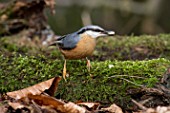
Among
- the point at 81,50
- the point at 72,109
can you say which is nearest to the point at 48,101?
the point at 72,109

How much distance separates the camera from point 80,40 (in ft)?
13.8

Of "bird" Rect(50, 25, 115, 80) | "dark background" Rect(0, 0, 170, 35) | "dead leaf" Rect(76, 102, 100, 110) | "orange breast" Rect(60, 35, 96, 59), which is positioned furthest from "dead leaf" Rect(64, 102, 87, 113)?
"dark background" Rect(0, 0, 170, 35)

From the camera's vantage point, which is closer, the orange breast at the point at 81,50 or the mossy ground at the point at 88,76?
the mossy ground at the point at 88,76

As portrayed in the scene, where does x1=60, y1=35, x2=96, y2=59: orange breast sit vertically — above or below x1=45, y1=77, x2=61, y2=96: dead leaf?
above

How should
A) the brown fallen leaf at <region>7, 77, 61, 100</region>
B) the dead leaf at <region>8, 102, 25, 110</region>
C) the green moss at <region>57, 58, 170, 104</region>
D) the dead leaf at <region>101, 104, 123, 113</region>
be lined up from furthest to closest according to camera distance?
the green moss at <region>57, 58, 170, 104</region> → the brown fallen leaf at <region>7, 77, 61, 100</region> → the dead leaf at <region>101, 104, 123, 113</region> → the dead leaf at <region>8, 102, 25, 110</region>

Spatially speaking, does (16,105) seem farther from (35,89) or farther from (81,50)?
(81,50)

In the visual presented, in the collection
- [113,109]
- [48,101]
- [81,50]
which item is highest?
[81,50]

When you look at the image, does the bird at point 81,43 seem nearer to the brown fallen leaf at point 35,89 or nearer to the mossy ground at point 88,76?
the mossy ground at point 88,76

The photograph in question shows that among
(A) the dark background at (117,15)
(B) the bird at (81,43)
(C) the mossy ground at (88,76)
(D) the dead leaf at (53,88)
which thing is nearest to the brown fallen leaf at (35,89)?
(D) the dead leaf at (53,88)

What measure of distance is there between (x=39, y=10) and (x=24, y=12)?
256 millimetres

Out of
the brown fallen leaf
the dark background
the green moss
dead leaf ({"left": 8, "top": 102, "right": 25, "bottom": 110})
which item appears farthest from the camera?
the dark background

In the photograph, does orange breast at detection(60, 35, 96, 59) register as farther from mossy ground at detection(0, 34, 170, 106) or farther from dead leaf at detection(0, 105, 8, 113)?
dead leaf at detection(0, 105, 8, 113)

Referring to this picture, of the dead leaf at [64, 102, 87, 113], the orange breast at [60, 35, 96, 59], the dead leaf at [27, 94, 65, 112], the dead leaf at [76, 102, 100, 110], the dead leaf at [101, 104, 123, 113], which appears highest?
the orange breast at [60, 35, 96, 59]

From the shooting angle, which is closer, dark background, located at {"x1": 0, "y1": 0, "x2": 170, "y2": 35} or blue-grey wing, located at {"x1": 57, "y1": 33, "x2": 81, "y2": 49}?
blue-grey wing, located at {"x1": 57, "y1": 33, "x2": 81, "y2": 49}
